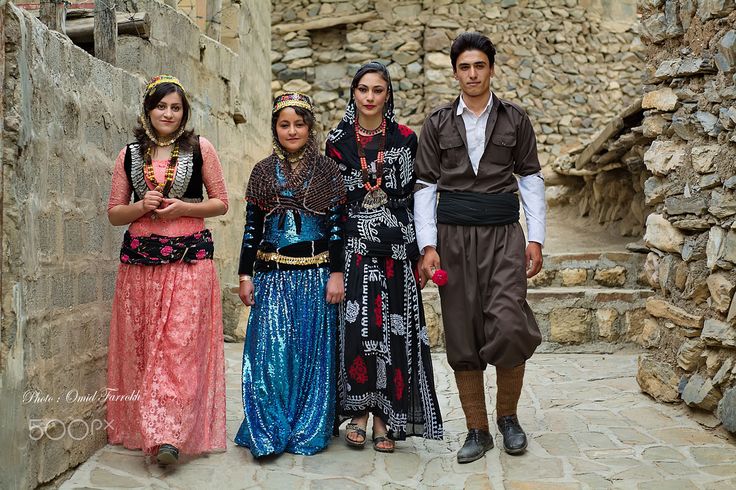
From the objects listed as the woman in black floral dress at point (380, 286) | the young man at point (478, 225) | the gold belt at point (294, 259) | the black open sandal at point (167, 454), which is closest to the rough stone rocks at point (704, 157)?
the young man at point (478, 225)

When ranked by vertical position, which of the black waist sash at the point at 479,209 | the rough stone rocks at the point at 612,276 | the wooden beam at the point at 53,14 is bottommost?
the rough stone rocks at the point at 612,276

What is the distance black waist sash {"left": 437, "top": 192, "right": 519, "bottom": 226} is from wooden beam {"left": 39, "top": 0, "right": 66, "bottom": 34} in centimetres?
194

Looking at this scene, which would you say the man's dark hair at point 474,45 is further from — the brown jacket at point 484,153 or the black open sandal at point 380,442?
the black open sandal at point 380,442

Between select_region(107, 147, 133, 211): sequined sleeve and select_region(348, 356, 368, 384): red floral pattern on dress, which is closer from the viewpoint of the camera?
select_region(107, 147, 133, 211): sequined sleeve

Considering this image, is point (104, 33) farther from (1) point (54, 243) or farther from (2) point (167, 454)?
(2) point (167, 454)

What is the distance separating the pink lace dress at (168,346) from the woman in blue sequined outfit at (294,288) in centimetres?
16

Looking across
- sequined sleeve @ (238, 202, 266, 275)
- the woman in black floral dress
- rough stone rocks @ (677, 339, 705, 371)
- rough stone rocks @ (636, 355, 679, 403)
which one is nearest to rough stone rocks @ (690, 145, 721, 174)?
rough stone rocks @ (677, 339, 705, 371)

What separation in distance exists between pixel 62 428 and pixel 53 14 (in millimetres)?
1845

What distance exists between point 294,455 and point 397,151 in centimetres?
145

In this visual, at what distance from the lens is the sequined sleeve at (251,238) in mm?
3754

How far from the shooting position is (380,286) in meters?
3.71

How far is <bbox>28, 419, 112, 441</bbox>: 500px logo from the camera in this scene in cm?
310

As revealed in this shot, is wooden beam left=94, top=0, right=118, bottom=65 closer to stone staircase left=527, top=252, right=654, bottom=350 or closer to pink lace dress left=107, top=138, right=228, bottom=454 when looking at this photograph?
pink lace dress left=107, top=138, right=228, bottom=454

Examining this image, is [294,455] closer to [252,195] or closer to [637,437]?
[252,195]
